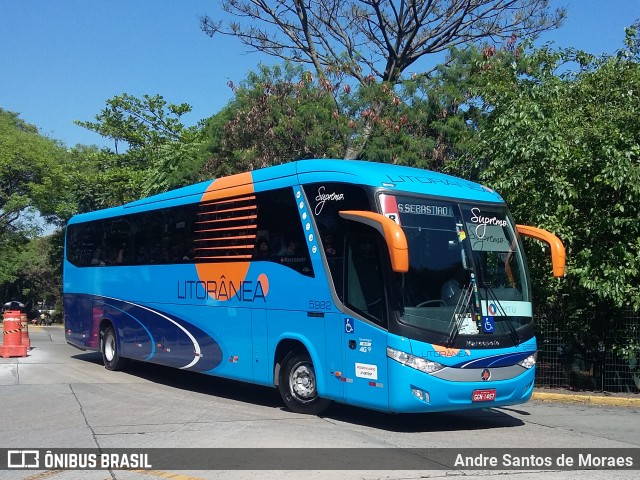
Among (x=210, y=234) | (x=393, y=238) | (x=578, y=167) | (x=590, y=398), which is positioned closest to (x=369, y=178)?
(x=393, y=238)

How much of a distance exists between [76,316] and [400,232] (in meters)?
12.2

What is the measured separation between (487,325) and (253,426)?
131 inches

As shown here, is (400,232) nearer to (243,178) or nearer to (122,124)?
(243,178)

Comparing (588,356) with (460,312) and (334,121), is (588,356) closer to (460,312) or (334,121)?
(460,312)

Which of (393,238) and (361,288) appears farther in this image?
(361,288)

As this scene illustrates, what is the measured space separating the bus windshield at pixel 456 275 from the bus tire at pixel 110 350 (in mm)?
9116

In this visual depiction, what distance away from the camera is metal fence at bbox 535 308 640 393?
44.8ft

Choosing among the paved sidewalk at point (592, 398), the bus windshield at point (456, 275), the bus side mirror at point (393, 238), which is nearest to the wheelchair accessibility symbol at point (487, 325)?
the bus windshield at point (456, 275)

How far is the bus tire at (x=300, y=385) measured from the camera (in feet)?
34.5

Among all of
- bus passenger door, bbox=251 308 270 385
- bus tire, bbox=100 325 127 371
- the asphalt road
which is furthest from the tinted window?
the asphalt road

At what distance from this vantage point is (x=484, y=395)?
31.0ft

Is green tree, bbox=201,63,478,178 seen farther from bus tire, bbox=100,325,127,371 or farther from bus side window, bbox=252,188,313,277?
bus side window, bbox=252,188,313,277

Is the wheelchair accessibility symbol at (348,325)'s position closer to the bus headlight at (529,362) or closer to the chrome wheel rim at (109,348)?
the bus headlight at (529,362)

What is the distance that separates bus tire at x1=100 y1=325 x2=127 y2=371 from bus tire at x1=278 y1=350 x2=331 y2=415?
644cm
